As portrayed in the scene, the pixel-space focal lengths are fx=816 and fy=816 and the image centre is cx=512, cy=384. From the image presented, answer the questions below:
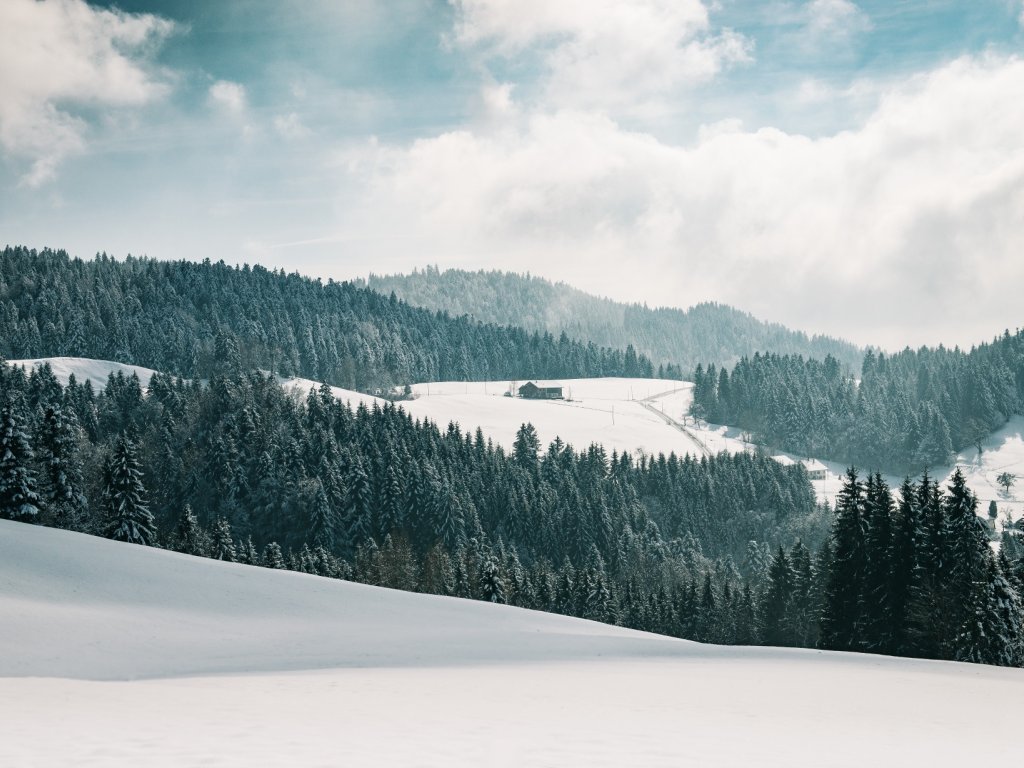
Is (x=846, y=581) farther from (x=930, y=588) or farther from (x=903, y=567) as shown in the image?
(x=930, y=588)

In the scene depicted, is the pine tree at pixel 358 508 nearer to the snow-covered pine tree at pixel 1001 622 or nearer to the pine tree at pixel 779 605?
the pine tree at pixel 779 605

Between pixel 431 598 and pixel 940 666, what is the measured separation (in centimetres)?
2449

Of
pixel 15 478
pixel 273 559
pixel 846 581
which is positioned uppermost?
pixel 15 478

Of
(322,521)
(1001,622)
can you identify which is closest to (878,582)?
(1001,622)

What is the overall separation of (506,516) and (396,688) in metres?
123

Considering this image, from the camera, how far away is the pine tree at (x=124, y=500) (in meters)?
66.4

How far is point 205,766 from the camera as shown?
10.2 m

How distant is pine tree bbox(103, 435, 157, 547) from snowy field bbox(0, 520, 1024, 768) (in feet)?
92.5

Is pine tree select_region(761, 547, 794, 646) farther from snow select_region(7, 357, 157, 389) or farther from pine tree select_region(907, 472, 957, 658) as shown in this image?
snow select_region(7, 357, 157, 389)

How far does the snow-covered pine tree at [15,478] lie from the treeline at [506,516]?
13 cm

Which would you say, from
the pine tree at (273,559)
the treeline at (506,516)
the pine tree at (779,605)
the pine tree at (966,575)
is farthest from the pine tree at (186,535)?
the pine tree at (966,575)

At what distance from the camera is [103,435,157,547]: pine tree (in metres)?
66.4

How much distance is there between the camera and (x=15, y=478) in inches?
2359

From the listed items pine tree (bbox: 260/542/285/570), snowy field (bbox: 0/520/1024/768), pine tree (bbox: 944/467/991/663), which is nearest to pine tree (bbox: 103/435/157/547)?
pine tree (bbox: 260/542/285/570)
